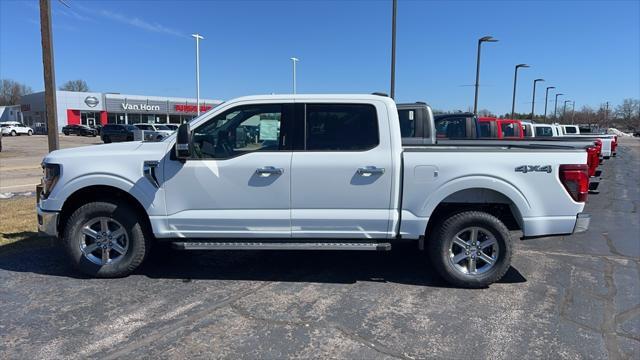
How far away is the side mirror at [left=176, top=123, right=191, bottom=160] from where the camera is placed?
4.62 metres

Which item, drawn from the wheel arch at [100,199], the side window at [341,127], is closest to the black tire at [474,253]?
the side window at [341,127]

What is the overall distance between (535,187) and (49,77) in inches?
313

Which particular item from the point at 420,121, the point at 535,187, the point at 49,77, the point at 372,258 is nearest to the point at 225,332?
the point at 372,258

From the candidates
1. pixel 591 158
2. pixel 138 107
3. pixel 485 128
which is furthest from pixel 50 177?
pixel 138 107

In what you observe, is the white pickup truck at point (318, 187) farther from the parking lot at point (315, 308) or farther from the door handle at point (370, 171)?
the parking lot at point (315, 308)

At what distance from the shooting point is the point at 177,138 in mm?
4652

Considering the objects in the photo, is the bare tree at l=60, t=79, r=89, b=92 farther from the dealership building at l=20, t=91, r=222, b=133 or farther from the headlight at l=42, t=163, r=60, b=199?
the headlight at l=42, t=163, r=60, b=199

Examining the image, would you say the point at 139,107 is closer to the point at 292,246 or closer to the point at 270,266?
the point at 270,266

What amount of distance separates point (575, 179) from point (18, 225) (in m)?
7.84

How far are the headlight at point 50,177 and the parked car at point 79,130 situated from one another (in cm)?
5590

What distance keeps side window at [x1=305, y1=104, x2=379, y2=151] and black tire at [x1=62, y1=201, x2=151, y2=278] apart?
Answer: 6.62 ft

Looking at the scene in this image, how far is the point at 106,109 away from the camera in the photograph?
66.2 m

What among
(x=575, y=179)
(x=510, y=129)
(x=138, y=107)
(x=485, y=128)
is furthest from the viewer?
(x=138, y=107)

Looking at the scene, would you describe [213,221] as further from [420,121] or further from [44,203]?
[420,121]
